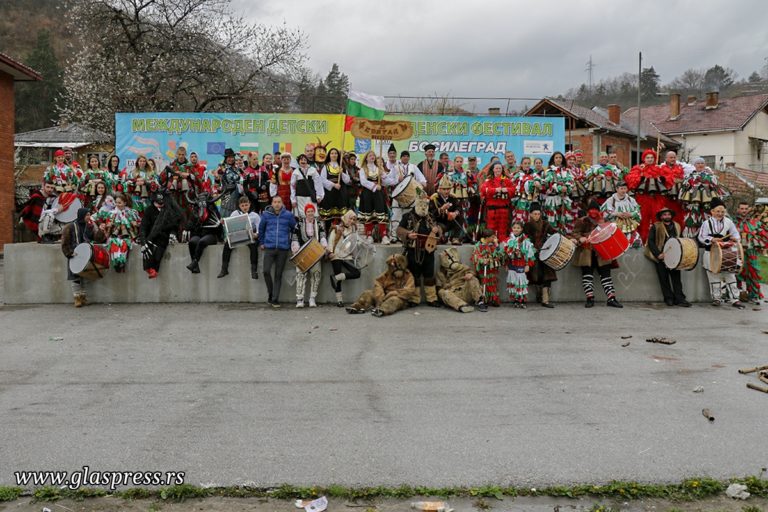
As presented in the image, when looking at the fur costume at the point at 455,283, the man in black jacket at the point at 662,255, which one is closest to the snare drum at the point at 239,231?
the fur costume at the point at 455,283

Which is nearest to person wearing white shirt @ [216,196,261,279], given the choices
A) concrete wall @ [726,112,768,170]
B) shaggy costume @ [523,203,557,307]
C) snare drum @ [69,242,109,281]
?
snare drum @ [69,242,109,281]

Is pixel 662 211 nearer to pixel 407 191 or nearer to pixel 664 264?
pixel 664 264

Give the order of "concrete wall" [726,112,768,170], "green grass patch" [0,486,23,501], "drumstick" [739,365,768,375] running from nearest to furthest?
"green grass patch" [0,486,23,501] → "drumstick" [739,365,768,375] → "concrete wall" [726,112,768,170]

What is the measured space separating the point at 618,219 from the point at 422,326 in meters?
4.59

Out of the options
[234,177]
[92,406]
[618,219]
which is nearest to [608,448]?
[92,406]

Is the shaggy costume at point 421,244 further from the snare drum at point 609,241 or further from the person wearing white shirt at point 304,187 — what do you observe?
the snare drum at point 609,241

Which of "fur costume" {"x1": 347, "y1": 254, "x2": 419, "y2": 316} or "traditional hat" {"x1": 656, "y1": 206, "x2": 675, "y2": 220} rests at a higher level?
"traditional hat" {"x1": 656, "y1": 206, "x2": 675, "y2": 220}

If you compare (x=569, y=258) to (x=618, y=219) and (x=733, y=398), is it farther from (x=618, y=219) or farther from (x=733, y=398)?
(x=733, y=398)

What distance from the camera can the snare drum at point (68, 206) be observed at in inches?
468

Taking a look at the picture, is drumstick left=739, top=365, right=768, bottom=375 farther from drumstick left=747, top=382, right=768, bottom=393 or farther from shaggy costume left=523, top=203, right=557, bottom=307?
shaggy costume left=523, top=203, right=557, bottom=307

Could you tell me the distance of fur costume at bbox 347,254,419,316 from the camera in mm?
10656

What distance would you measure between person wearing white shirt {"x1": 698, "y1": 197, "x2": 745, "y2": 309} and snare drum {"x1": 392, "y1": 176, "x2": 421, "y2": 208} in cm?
538

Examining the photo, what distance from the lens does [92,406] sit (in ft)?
19.9

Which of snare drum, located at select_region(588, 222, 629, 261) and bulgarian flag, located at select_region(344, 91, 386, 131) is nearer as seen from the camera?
snare drum, located at select_region(588, 222, 629, 261)
